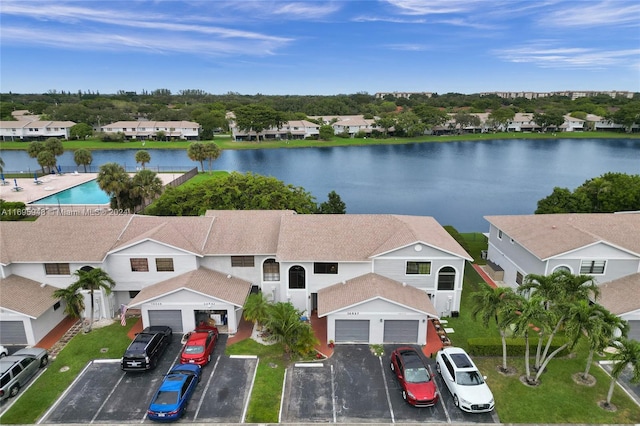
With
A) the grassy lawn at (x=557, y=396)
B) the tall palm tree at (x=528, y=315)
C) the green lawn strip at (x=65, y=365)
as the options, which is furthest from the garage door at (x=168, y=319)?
the tall palm tree at (x=528, y=315)

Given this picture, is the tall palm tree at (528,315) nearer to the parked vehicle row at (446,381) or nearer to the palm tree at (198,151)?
the parked vehicle row at (446,381)

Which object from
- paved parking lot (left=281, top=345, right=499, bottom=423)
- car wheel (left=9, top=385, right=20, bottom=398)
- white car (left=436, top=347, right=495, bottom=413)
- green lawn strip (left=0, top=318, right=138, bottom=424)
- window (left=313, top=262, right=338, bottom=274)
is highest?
window (left=313, top=262, right=338, bottom=274)

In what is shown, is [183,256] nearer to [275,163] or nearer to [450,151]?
[275,163]

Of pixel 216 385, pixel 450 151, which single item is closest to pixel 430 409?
pixel 216 385

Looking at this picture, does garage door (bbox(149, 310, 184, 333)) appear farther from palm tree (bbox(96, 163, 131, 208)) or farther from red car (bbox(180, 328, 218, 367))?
palm tree (bbox(96, 163, 131, 208))

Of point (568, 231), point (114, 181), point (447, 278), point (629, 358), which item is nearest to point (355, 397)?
point (447, 278)

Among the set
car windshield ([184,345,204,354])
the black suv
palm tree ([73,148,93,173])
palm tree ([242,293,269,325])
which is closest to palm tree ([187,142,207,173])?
palm tree ([73,148,93,173])
